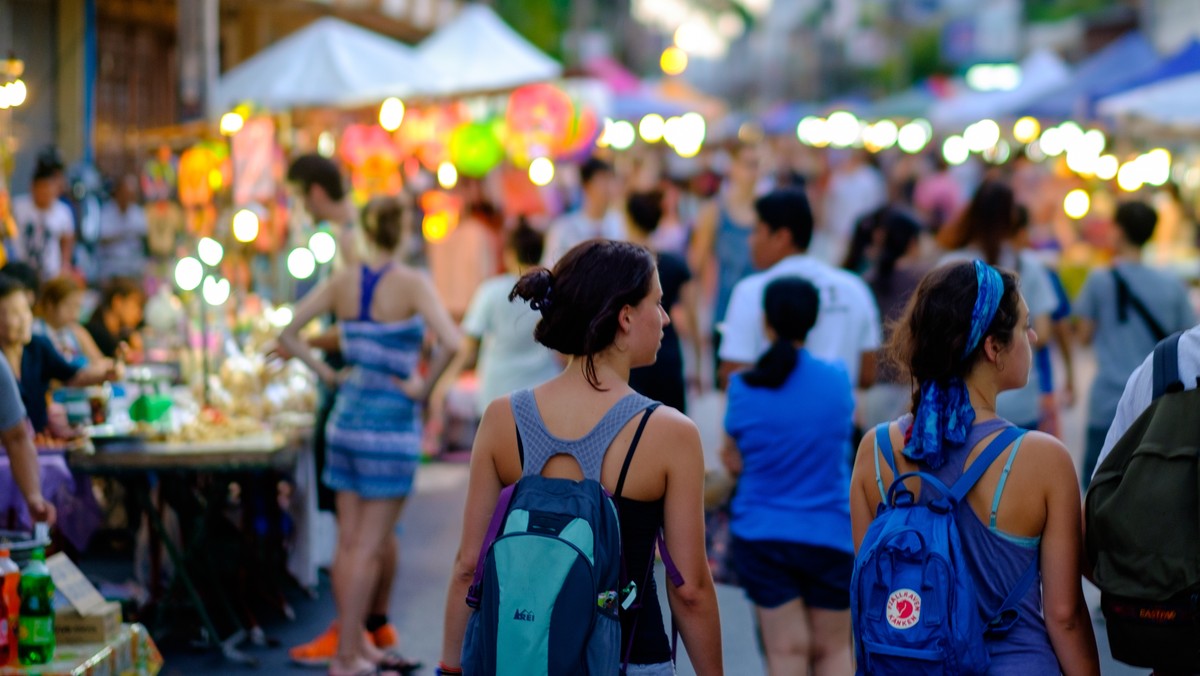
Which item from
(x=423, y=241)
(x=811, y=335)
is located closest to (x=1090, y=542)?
(x=811, y=335)

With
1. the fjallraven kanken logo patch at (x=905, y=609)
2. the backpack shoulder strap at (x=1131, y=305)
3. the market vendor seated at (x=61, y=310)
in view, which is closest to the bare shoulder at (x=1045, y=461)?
the fjallraven kanken logo patch at (x=905, y=609)

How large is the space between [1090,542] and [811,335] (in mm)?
2867

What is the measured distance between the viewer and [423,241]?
1388 cm

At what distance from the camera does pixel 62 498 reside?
21.7 feet

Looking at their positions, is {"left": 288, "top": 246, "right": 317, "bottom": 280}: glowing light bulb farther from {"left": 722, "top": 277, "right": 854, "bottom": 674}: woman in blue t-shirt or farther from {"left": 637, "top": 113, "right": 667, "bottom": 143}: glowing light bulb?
{"left": 637, "top": 113, "right": 667, "bottom": 143}: glowing light bulb

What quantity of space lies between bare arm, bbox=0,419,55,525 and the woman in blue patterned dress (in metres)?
1.24

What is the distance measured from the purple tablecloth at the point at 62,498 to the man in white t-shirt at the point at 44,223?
4.33 metres

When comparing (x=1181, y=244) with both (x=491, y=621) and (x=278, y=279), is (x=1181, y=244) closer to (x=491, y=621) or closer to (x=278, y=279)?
(x=278, y=279)

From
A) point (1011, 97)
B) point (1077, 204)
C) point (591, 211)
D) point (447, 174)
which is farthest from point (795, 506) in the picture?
point (1011, 97)

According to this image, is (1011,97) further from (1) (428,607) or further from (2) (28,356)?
(2) (28,356)

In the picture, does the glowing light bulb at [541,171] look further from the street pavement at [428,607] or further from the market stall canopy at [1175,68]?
the market stall canopy at [1175,68]

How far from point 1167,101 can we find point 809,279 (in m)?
8.46

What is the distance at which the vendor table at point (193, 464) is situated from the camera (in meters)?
6.41

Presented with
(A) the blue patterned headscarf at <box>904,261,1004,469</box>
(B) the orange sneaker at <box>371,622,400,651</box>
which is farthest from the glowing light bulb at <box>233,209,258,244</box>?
(A) the blue patterned headscarf at <box>904,261,1004,469</box>
